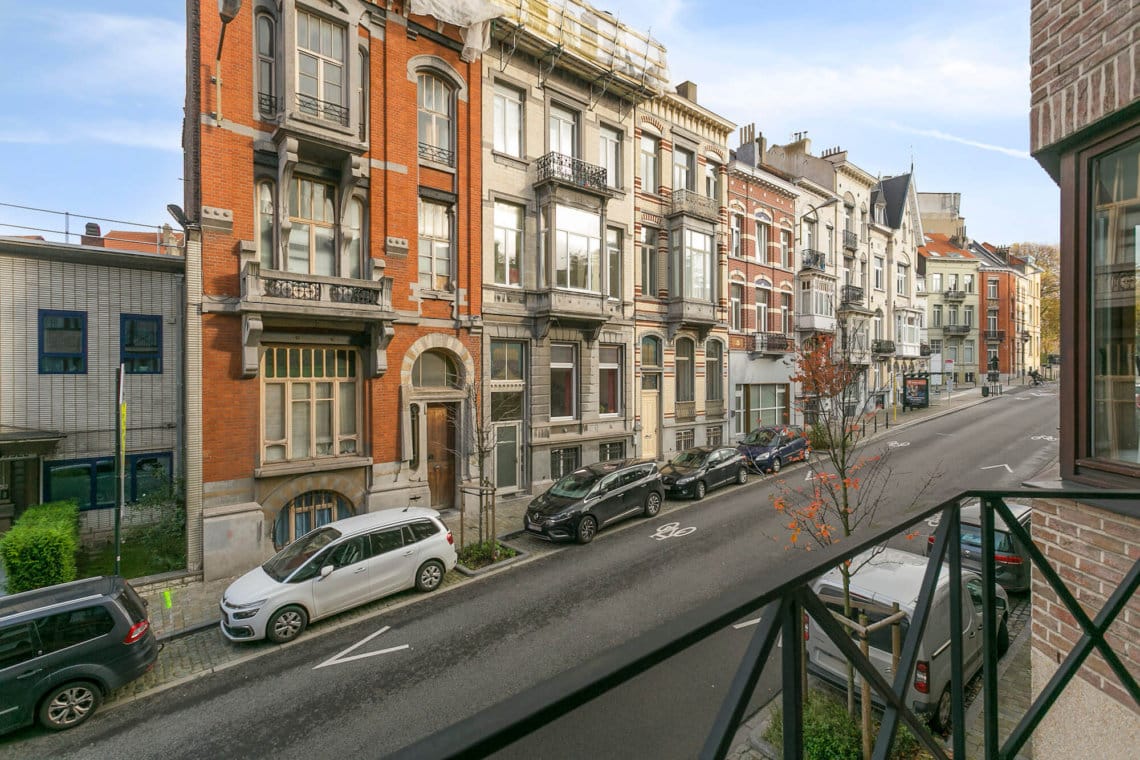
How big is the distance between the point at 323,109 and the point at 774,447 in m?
19.3

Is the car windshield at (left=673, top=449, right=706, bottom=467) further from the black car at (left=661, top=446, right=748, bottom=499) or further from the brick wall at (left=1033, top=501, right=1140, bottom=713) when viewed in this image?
the brick wall at (left=1033, top=501, right=1140, bottom=713)

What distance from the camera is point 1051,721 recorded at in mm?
3768

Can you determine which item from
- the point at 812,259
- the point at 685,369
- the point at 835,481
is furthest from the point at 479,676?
the point at 812,259

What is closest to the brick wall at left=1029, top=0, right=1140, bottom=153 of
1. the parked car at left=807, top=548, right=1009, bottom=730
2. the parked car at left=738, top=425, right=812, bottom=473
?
the parked car at left=807, top=548, right=1009, bottom=730

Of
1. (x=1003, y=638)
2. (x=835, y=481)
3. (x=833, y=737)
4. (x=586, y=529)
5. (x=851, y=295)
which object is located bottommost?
(x=833, y=737)

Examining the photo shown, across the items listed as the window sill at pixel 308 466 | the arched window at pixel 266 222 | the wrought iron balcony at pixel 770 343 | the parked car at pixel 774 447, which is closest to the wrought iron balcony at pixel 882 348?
the wrought iron balcony at pixel 770 343

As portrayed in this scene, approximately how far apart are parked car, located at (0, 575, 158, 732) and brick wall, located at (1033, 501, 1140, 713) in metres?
10.9

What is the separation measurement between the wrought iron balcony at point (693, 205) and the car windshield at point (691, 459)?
34.9 ft

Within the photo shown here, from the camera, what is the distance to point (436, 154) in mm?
17203

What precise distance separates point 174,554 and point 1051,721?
15879 millimetres

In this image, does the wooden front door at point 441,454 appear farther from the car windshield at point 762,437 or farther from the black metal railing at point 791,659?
the black metal railing at point 791,659

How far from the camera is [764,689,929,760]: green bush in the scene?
19.7 ft

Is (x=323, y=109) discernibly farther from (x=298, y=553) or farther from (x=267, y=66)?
(x=298, y=553)

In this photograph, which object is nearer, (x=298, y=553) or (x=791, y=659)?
(x=791, y=659)
